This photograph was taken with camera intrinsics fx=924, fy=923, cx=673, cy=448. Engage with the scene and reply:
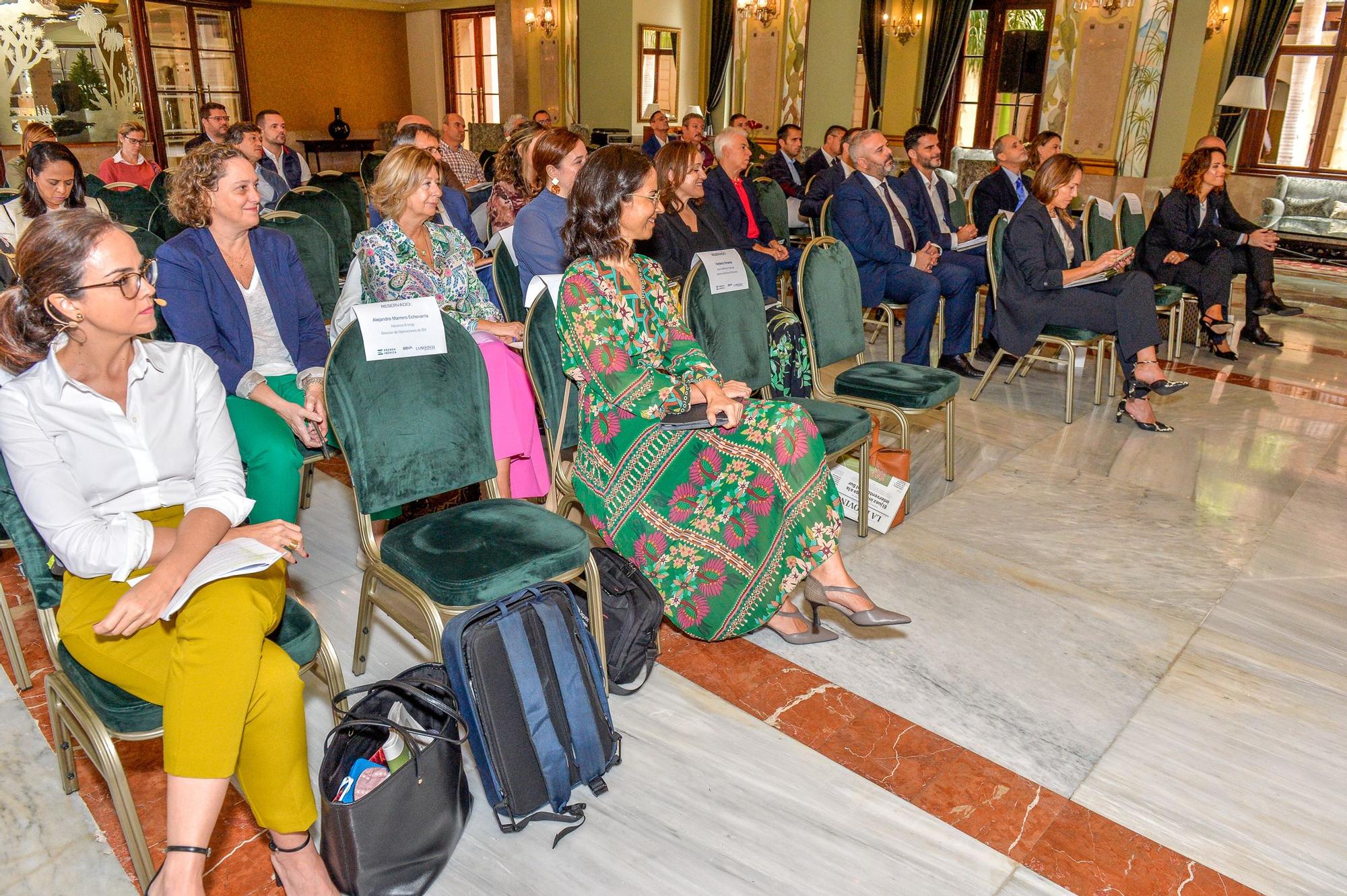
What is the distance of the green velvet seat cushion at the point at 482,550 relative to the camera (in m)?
1.90

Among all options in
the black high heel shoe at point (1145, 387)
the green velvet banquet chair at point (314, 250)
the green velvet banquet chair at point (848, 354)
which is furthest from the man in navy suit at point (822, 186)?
the green velvet banquet chair at point (314, 250)

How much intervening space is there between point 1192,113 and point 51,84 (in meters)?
12.4

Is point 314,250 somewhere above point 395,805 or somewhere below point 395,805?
above

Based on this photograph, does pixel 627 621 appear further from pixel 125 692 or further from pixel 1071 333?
pixel 1071 333

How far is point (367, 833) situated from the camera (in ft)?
5.21

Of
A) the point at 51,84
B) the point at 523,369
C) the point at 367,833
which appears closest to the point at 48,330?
the point at 367,833

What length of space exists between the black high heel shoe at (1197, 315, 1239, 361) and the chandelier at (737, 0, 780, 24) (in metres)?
6.96

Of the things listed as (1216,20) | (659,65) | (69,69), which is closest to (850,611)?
(1216,20)

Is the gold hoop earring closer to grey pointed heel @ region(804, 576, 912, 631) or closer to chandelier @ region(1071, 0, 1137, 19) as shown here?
grey pointed heel @ region(804, 576, 912, 631)

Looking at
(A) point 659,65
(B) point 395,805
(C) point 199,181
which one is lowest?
(B) point 395,805

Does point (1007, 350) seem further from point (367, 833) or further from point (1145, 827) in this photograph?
point (367, 833)

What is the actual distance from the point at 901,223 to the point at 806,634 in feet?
10.8

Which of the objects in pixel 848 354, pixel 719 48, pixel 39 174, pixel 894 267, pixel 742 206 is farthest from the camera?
pixel 719 48

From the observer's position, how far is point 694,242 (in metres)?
4.28
